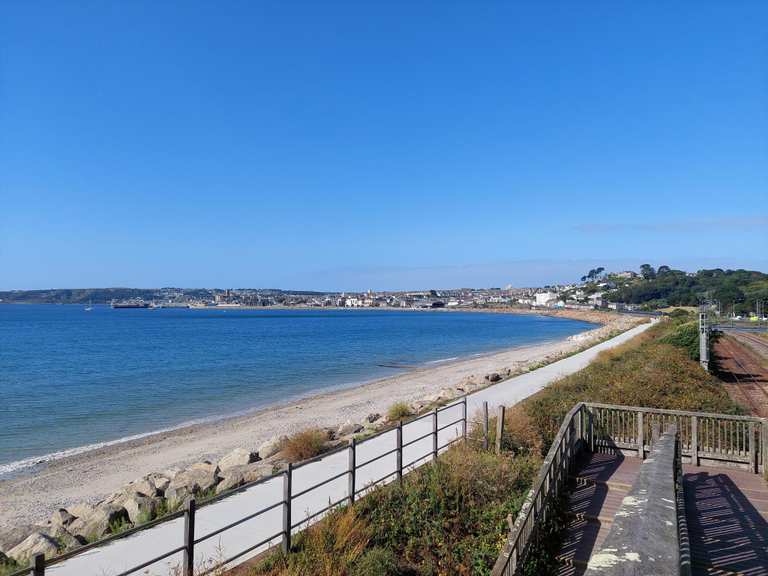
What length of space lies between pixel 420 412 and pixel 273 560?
42.8 feet

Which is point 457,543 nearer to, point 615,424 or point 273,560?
point 273,560

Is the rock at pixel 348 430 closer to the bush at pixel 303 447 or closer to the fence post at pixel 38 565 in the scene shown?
the bush at pixel 303 447

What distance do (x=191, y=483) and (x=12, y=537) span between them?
10.5 feet

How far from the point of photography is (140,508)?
9.71 meters

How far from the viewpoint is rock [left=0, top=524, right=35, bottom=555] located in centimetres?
889

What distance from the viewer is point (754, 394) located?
941 inches

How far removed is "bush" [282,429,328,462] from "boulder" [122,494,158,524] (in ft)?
12.2

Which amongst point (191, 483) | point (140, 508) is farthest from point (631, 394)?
point (140, 508)

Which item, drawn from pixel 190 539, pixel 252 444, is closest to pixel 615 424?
pixel 190 539

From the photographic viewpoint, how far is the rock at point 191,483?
10758 millimetres

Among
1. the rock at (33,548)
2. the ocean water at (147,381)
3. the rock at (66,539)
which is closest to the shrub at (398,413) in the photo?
the ocean water at (147,381)

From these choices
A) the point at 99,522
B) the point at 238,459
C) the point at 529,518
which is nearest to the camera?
the point at 529,518

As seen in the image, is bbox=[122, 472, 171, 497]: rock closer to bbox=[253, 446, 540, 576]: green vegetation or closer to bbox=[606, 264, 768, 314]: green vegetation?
bbox=[253, 446, 540, 576]: green vegetation

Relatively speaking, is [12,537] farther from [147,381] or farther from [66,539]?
[147,381]
